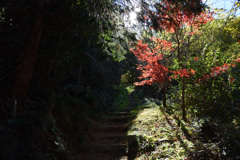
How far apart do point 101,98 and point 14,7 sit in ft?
21.1

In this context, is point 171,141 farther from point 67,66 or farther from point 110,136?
point 67,66

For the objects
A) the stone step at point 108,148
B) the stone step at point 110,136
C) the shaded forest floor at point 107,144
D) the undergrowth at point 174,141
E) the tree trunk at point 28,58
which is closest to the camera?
the tree trunk at point 28,58

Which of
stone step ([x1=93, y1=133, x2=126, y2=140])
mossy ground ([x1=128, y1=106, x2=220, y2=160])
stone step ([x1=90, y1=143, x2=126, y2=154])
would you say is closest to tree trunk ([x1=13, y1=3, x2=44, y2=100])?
stone step ([x1=90, y1=143, x2=126, y2=154])

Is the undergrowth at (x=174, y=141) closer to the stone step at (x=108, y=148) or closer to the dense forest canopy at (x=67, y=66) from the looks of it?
the dense forest canopy at (x=67, y=66)

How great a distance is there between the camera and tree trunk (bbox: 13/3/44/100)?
3.11 metres

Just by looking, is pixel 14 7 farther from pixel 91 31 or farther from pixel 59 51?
pixel 91 31

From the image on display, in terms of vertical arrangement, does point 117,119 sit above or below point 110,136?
above

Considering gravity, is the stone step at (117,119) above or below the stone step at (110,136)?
above

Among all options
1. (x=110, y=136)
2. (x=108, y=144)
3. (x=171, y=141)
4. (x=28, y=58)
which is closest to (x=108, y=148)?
(x=108, y=144)

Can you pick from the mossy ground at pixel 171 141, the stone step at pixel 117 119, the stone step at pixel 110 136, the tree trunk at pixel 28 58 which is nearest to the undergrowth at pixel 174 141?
the mossy ground at pixel 171 141

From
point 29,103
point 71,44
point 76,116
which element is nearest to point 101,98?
point 76,116

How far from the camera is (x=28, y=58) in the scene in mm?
3172

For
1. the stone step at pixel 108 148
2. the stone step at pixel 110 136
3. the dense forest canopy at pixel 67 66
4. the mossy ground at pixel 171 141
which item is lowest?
the stone step at pixel 108 148

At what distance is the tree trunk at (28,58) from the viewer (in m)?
3.11
